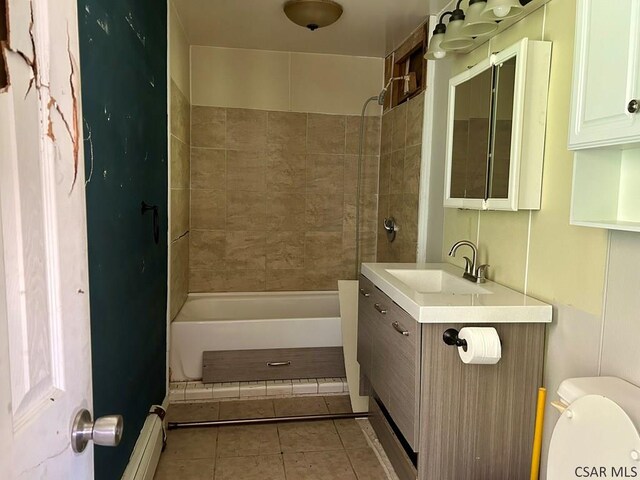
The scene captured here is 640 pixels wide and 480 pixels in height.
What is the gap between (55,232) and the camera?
626 millimetres

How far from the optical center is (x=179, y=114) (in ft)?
9.54

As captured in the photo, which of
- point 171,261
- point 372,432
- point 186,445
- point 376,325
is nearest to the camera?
point 376,325

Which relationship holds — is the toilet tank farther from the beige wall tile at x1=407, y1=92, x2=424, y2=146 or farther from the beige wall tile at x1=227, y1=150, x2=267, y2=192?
the beige wall tile at x1=227, y1=150, x2=267, y2=192

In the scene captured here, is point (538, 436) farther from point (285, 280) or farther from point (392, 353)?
point (285, 280)

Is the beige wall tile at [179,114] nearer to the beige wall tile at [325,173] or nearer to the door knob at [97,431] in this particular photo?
the beige wall tile at [325,173]

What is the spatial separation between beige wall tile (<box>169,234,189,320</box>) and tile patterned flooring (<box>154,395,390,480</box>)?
621 millimetres

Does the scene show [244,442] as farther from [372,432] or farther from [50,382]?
[50,382]

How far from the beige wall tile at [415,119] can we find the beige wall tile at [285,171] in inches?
37.9

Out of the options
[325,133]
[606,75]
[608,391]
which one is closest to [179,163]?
[325,133]

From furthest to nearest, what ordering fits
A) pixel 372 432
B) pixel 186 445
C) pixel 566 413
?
pixel 372 432, pixel 186 445, pixel 566 413

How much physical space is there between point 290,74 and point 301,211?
104cm

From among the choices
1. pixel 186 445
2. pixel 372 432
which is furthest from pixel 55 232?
pixel 372 432

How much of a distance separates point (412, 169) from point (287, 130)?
1141 mm

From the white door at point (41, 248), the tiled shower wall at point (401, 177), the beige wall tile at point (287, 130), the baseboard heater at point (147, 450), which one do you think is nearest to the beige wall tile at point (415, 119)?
the tiled shower wall at point (401, 177)
